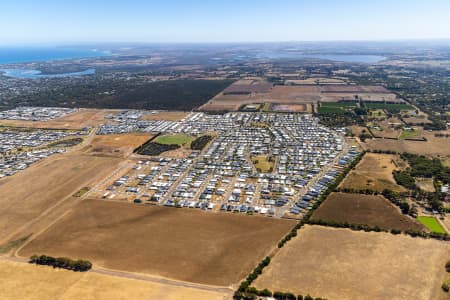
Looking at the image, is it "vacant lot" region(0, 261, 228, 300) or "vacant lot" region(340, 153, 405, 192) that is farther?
"vacant lot" region(340, 153, 405, 192)

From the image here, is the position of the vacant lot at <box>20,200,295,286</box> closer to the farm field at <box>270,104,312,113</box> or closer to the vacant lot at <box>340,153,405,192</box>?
the vacant lot at <box>340,153,405,192</box>

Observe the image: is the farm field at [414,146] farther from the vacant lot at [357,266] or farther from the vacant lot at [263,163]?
the vacant lot at [357,266]

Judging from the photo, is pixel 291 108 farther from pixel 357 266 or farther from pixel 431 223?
pixel 357 266

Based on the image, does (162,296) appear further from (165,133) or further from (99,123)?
(99,123)

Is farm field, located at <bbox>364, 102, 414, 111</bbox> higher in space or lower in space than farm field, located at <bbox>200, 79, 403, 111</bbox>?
lower

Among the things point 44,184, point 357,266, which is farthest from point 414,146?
point 44,184

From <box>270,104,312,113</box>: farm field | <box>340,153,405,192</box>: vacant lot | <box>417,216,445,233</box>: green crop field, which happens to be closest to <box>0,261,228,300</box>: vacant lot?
<box>417,216,445,233</box>: green crop field
